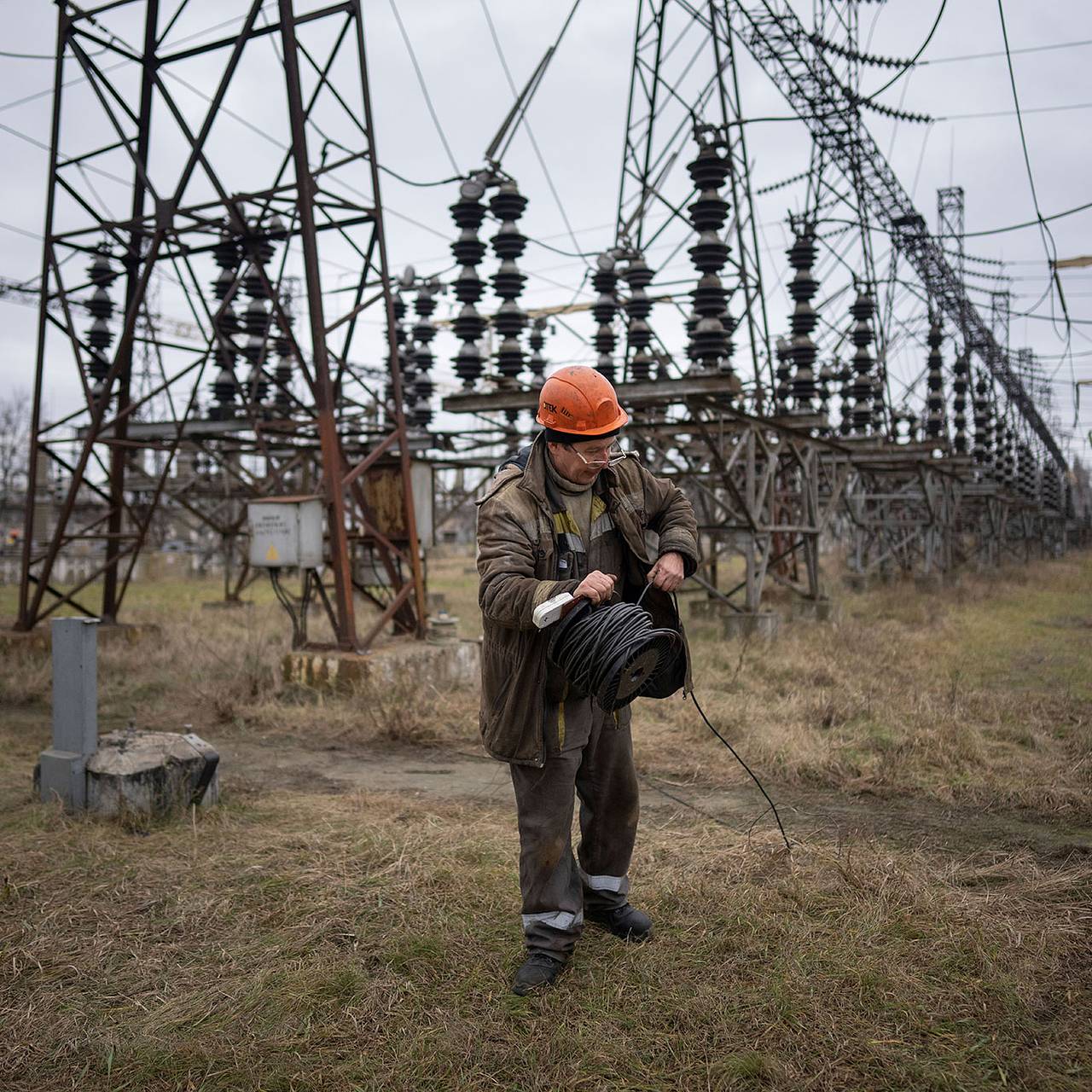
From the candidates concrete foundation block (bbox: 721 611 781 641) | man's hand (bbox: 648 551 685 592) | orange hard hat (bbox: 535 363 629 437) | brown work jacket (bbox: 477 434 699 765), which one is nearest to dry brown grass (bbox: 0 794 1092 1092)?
brown work jacket (bbox: 477 434 699 765)

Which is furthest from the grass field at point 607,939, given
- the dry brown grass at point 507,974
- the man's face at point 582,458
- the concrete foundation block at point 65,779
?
the man's face at point 582,458

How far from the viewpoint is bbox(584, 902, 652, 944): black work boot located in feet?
12.7

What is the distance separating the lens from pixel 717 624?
1559 cm

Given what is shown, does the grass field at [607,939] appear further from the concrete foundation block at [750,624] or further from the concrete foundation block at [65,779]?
the concrete foundation block at [750,624]

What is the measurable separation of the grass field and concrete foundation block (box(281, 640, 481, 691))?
2606 mm

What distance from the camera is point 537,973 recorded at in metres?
3.53

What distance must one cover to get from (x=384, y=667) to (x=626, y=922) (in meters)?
5.80

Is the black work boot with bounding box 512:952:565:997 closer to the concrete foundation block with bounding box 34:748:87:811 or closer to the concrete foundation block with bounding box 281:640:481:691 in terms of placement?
the concrete foundation block with bounding box 34:748:87:811

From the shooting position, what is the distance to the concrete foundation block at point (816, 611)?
15.5 meters

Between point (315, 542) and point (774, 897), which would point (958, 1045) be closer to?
point (774, 897)

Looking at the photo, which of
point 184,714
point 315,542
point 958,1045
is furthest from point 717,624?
point 958,1045

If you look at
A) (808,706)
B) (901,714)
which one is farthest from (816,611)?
(901,714)

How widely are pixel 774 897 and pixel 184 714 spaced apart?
21.2 feet

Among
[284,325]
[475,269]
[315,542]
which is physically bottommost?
[315,542]
